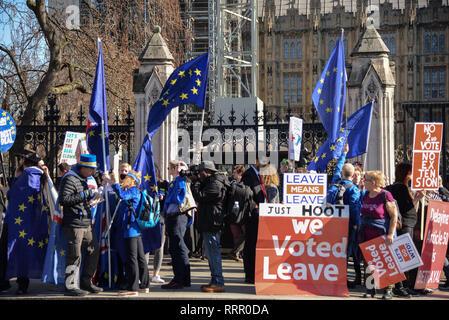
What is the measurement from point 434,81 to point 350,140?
3302cm

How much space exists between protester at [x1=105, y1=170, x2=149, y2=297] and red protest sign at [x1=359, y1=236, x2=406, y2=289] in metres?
2.67

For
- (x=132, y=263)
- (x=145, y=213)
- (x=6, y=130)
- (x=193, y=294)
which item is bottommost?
(x=193, y=294)

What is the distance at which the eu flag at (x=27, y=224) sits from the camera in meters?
8.22

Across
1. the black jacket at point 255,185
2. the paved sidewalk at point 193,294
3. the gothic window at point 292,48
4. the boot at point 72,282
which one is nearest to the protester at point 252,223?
the black jacket at point 255,185

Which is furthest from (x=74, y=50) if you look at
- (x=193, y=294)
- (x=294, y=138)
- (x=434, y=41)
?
(x=434, y=41)

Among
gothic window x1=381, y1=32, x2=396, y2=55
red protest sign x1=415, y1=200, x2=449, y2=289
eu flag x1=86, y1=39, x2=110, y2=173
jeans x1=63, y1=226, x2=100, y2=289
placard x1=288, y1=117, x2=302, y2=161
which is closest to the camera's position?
jeans x1=63, y1=226, x2=100, y2=289

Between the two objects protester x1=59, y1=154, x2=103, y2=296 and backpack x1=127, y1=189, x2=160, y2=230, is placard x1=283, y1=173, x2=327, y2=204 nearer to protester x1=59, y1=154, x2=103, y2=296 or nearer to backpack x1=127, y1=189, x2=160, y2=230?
backpack x1=127, y1=189, x2=160, y2=230

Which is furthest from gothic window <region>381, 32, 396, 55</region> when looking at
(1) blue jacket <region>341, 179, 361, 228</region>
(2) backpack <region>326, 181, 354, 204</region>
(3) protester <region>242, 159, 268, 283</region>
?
(1) blue jacket <region>341, 179, 361, 228</region>

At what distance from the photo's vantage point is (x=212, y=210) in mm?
8211

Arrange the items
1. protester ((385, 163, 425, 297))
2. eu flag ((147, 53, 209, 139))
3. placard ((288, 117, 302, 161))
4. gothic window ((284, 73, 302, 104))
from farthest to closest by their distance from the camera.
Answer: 1. gothic window ((284, 73, 302, 104))
2. placard ((288, 117, 302, 161))
3. eu flag ((147, 53, 209, 139))
4. protester ((385, 163, 425, 297))

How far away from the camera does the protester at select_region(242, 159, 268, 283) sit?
30.3 ft

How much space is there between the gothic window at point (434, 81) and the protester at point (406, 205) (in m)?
34.7

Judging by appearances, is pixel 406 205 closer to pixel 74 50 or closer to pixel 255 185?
pixel 255 185

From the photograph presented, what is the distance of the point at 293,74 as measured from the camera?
43.4 metres
